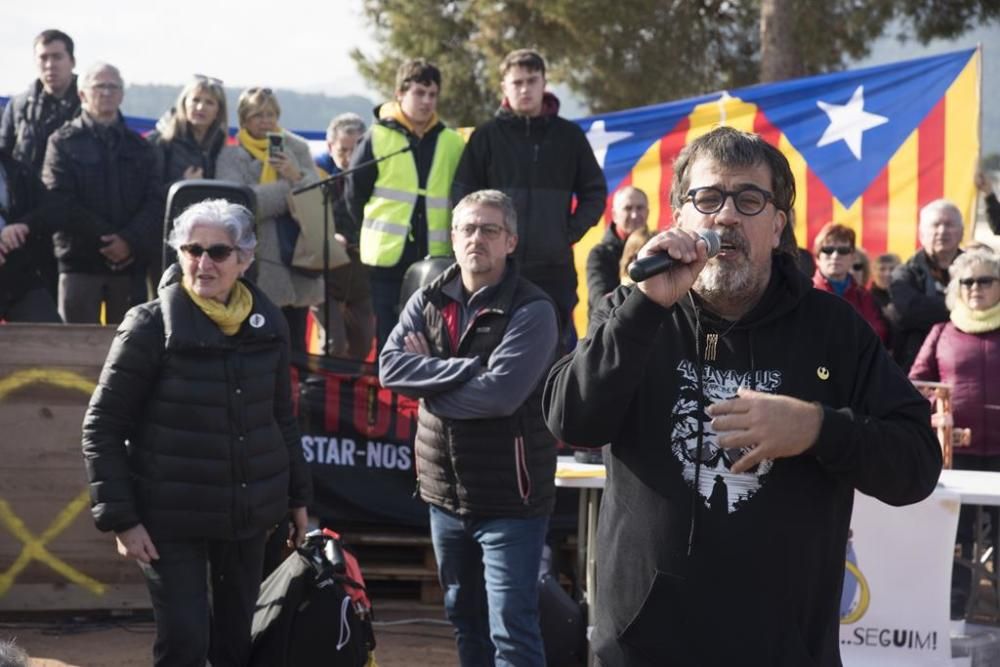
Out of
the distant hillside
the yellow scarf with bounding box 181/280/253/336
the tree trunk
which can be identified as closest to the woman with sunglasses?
the yellow scarf with bounding box 181/280/253/336

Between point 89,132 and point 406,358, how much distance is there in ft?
10.8

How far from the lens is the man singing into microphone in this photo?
2.58 meters

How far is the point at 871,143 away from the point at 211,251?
659 centimetres

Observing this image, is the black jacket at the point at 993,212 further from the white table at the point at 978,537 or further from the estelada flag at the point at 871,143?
the white table at the point at 978,537

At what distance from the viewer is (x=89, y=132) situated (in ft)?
24.3

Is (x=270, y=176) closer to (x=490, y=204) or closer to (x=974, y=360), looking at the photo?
(x=490, y=204)

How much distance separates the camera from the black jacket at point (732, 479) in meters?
2.58

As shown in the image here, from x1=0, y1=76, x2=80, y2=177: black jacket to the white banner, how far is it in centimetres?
480

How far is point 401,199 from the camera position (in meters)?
7.71

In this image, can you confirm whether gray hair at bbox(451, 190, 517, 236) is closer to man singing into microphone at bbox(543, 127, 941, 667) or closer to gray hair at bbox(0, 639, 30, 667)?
man singing into microphone at bbox(543, 127, 941, 667)

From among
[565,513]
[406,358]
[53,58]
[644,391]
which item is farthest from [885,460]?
[53,58]

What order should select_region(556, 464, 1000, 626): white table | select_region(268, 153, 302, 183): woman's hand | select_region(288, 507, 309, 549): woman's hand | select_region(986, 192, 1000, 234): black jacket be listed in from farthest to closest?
select_region(986, 192, 1000, 234): black jacket, select_region(268, 153, 302, 183): woman's hand, select_region(556, 464, 1000, 626): white table, select_region(288, 507, 309, 549): woman's hand

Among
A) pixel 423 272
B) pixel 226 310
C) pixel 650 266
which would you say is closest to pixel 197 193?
pixel 423 272

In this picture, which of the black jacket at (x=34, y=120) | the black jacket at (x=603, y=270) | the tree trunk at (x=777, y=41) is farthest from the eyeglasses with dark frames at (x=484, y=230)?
the tree trunk at (x=777, y=41)
